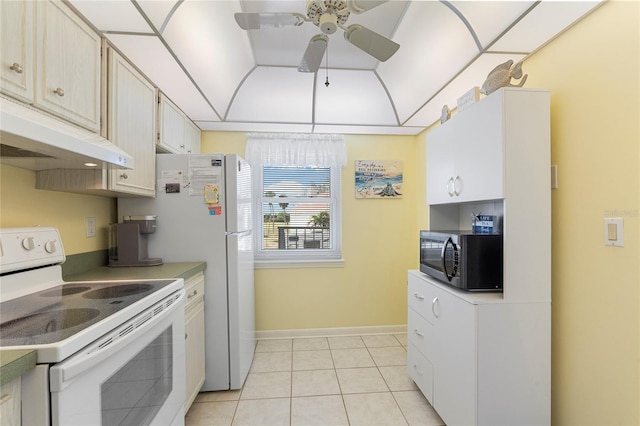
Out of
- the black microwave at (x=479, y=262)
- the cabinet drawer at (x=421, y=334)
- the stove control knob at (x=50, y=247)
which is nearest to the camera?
the stove control knob at (x=50, y=247)

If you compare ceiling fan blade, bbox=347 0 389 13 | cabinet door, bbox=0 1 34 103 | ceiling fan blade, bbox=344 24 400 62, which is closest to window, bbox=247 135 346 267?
ceiling fan blade, bbox=344 24 400 62

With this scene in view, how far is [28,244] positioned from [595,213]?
2.61 m

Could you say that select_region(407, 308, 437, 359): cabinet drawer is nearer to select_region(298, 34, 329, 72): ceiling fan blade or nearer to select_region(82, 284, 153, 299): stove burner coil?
select_region(82, 284, 153, 299): stove burner coil

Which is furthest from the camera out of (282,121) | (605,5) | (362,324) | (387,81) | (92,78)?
(362,324)

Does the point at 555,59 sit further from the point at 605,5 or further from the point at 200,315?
the point at 200,315

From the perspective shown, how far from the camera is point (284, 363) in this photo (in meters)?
2.50

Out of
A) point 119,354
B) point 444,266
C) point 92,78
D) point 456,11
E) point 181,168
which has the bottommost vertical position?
point 119,354

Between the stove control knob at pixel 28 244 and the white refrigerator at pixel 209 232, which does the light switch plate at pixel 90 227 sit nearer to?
the white refrigerator at pixel 209 232

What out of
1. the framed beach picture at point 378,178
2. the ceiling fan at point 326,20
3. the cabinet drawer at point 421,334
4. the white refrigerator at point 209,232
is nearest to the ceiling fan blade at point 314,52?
the ceiling fan at point 326,20

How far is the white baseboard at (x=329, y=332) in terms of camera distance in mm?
3006

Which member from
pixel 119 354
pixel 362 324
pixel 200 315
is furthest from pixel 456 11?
pixel 362 324

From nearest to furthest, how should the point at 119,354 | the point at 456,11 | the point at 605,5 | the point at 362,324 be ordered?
the point at 119,354, the point at 605,5, the point at 456,11, the point at 362,324

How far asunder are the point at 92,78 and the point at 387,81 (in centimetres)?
205

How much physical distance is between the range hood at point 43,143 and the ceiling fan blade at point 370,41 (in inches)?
49.6
